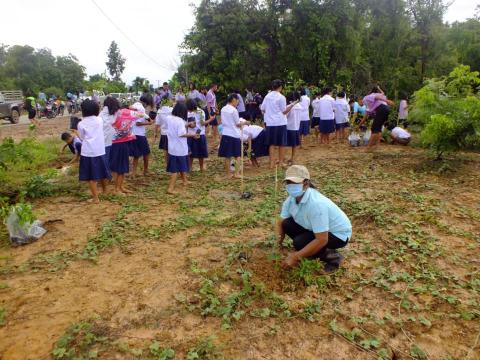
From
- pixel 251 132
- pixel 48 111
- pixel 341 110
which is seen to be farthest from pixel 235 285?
pixel 48 111

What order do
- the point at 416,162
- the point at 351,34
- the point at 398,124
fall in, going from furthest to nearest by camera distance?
the point at 351,34, the point at 398,124, the point at 416,162

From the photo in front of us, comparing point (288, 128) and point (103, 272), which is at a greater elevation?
point (288, 128)

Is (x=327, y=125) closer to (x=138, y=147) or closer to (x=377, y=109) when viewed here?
(x=377, y=109)

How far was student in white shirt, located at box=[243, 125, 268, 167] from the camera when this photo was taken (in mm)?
7688

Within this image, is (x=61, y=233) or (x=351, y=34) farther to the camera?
Answer: (x=351, y=34)

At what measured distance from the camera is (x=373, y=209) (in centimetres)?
509

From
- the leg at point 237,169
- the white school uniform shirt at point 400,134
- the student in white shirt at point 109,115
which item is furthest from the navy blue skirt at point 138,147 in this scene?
the white school uniform shirt at point 400,134

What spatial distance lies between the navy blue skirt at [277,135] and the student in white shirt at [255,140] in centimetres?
35

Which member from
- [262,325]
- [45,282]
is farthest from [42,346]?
Answer: [262,325]

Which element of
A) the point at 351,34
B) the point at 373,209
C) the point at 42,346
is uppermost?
the point at 351,34

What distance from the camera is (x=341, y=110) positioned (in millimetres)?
10219

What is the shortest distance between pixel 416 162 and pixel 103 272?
637cm

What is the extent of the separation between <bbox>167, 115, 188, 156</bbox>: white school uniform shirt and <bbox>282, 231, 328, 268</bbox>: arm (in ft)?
10.7

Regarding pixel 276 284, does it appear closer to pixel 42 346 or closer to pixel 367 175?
pixel 42 346
